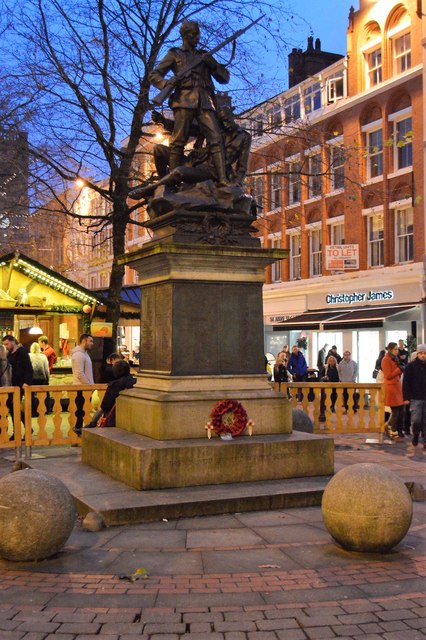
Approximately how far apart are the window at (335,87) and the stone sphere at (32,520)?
106 ft

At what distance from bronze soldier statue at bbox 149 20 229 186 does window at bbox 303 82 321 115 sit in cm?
2830

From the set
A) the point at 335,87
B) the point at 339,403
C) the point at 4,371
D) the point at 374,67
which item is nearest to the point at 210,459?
the point at 339,403

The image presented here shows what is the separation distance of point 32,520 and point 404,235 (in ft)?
89.0

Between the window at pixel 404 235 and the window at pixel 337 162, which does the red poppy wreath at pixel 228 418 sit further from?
the window at pixel 404 235

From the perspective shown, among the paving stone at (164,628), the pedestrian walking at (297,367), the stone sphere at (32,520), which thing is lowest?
the paving stone at (164,628)

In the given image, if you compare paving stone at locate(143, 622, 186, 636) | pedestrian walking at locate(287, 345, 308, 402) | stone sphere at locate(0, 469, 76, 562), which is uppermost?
pedestrian walking at locate(287, 345, 308, 402)

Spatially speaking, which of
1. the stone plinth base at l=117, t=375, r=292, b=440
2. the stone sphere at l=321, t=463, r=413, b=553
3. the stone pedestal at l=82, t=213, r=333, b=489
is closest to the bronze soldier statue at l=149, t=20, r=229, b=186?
the stone pedestal at l=82, t=213, r=333, b=489

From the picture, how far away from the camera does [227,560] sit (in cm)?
575

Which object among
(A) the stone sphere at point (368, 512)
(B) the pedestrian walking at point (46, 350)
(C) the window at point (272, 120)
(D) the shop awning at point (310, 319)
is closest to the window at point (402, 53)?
(C) the window at point (272, 120)

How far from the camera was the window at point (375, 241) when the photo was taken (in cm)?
3216

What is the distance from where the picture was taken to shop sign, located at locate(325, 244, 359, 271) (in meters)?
32.5

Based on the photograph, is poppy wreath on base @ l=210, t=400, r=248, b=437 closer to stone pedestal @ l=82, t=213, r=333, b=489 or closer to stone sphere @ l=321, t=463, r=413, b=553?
stone pedestal @ l=82, t=213, r=333, b=489

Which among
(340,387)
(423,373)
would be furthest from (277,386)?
(423,373)

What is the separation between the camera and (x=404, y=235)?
30719mm
